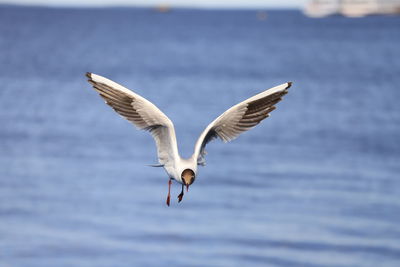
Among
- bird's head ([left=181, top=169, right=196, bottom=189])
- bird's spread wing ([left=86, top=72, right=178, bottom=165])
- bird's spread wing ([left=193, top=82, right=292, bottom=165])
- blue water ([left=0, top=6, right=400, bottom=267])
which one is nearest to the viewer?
bird's head ([left=181, top=169, right=196, bottom=189])

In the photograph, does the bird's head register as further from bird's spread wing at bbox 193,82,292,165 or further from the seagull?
bird's spread wing at bbox 193,82,292,165

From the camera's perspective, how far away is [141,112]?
37.2 ft

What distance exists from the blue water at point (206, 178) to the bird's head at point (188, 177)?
1286 cm

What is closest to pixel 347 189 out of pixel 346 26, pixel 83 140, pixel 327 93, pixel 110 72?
pixel 83 140

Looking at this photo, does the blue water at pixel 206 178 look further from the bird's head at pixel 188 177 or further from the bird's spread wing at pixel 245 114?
the bird's head at pixel 188 177

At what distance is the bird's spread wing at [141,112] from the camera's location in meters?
11.0

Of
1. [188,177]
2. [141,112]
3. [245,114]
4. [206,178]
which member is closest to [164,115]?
[141,112]

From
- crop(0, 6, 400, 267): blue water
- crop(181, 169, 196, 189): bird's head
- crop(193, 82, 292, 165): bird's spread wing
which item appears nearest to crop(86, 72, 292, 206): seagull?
crop(193, 82, 292, 165): bird's spread wing

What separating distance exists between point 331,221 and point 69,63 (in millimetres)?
57190

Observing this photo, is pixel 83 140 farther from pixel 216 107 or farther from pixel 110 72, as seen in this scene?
pixel 110 72

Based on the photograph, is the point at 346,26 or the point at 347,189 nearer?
the point at 347,189

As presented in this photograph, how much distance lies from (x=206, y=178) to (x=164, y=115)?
19.8m

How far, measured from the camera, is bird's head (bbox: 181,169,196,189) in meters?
10.0

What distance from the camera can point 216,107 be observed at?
48312 mm
